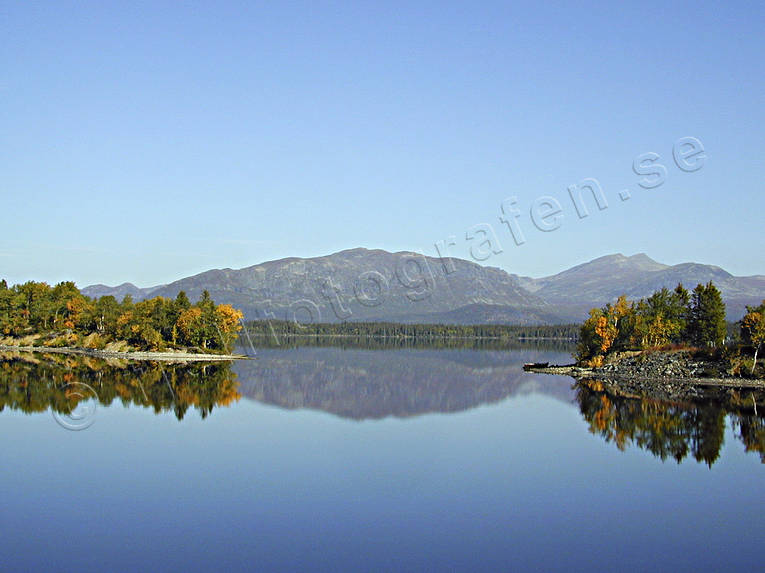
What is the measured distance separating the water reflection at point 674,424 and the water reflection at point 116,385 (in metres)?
27.0

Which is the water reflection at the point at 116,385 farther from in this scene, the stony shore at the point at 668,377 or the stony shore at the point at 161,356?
the stony shore at the point at 668,377

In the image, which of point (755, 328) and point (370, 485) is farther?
point (755, 328)

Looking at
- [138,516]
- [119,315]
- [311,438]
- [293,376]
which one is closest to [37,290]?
[119,315]

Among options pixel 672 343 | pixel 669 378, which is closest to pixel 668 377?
pixel 669 378

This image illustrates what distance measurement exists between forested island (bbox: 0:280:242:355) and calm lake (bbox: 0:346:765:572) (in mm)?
53456

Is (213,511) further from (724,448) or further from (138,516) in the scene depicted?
(724,448)

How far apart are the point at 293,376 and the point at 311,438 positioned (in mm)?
42514

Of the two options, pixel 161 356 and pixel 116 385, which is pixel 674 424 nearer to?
pixel 116 385

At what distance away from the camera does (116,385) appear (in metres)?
64.8

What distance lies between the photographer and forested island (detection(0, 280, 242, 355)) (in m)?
112

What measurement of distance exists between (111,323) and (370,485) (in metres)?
101

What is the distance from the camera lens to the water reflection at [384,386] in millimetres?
57812

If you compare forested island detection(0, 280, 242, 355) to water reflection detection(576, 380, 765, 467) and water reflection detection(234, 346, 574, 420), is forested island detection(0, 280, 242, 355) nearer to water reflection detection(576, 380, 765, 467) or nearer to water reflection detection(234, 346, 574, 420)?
water reflection detection(234, 346, 574, 420)

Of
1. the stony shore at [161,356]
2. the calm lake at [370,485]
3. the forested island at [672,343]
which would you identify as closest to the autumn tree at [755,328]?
the forested island at [672,343]
